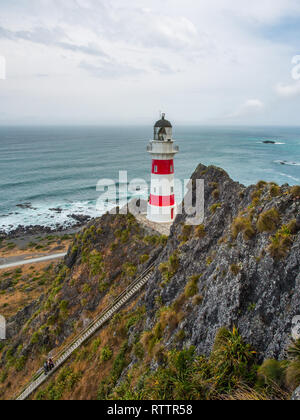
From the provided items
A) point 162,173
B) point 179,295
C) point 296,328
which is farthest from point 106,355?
point 162,173

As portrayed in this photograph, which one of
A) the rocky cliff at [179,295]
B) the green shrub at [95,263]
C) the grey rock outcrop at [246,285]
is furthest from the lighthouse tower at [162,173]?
the grey rock outcrop at [246,285]

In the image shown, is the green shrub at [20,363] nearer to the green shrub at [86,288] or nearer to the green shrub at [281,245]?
the green shrub at [86,288]

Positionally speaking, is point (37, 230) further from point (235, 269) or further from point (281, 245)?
point (281, 245)

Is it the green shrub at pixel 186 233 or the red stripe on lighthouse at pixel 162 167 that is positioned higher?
the red stripe on lighthouse at pixel 162 167
